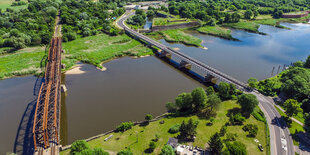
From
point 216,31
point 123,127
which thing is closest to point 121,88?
point 123,127

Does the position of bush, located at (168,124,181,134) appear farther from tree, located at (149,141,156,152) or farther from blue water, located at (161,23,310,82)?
blue water, located at (161,23,310,82)

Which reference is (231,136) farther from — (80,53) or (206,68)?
(80,53)

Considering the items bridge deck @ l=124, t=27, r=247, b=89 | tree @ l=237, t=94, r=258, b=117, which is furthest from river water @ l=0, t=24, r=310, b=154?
tree @ l=237, t=94, r=258, b=117

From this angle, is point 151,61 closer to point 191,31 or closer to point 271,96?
point 271,96

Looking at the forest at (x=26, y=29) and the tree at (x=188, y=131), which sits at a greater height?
the forest at (x=26, y=29)

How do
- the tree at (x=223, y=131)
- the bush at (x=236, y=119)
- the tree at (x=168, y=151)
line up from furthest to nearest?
1. the bush at (x=236, y=119)
2. the tree at (x=223, y=131)
3. the tree at (x=168, y=151)

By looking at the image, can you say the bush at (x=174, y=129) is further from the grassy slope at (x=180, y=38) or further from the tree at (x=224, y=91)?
the grassy slope at (x=180, y=38)

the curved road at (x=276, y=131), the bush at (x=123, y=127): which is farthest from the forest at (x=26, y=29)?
the curved road at (x=276, y=131)
